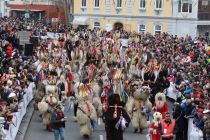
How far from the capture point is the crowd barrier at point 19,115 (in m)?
20.2

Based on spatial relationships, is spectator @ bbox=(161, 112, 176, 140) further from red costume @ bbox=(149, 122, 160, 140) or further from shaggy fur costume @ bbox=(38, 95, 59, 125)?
shaggy fur costume @ bbox=(38, 95, 59, 125)

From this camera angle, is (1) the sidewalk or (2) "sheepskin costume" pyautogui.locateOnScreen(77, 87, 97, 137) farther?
(1) the sidewalk

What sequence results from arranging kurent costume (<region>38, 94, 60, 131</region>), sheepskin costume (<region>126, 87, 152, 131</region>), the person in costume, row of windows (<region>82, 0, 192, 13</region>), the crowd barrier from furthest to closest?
row of windows (<region>82, 0, 192, 13</region>), sheepskin costume (<region>126, 87, 152, 131</region>), kurent costume (<region>38, 94, 60, 131</region>), the crowd barrier, the person in costume

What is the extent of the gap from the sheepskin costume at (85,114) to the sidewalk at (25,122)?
185 centimetres

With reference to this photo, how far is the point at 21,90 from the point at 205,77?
7266 mm

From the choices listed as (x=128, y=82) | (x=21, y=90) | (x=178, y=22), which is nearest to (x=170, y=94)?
(x=128, y=82)

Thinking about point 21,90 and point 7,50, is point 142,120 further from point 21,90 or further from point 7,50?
point 7,50

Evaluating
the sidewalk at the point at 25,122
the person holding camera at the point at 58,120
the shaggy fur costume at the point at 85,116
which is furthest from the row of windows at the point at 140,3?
the person holding camera at the point at 58,120

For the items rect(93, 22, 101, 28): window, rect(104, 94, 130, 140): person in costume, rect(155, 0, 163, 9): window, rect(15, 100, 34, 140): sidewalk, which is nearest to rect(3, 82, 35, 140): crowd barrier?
rect(15, 100, 34, 140): sidewalk

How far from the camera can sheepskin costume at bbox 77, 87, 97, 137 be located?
2197 cm

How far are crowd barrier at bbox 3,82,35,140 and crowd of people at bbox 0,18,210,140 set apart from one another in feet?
1.13

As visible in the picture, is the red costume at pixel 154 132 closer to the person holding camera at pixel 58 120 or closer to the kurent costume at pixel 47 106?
the person holding camera at pixel 58 120

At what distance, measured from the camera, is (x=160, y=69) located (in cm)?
2923

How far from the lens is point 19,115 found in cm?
2377
